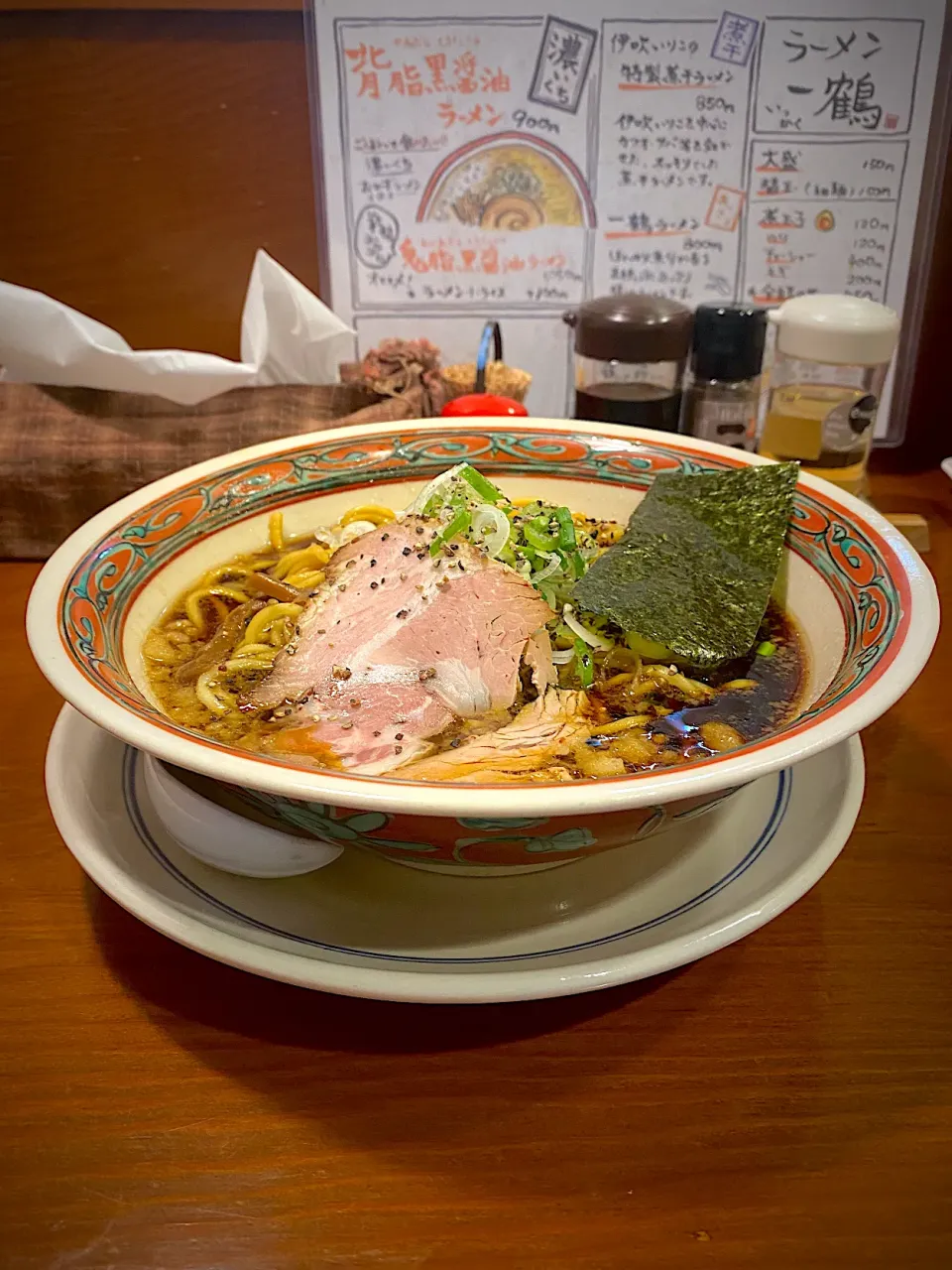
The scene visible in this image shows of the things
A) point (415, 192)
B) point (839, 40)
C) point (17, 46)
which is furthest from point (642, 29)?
point (17, 46)

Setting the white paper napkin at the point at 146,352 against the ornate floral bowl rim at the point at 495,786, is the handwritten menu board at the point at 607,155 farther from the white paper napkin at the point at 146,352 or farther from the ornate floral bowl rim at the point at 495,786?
the ornate floral bowl rim at the point at 495,786

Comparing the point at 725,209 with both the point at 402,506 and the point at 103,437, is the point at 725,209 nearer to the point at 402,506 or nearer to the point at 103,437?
the point at 402,506

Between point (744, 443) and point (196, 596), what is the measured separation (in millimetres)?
1371

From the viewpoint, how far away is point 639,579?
3.83 ft

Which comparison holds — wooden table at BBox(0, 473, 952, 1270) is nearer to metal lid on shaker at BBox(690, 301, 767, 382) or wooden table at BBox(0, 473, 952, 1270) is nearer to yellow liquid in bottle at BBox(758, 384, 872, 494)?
yellow liquid in bottle at BBox(758, 384, 872, 494)

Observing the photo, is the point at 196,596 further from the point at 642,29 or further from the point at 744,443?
the point at 642,29

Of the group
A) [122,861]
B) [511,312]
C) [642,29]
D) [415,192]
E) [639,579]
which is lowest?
[122,861]

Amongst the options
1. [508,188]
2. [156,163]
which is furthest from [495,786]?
[156,163]

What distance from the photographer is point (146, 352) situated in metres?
1.86

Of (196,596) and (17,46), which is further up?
(17,46)

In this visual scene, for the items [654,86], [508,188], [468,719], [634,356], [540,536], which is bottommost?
[468,719]

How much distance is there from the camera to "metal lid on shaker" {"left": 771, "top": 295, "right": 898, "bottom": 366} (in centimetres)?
174

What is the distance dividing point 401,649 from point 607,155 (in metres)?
1.56

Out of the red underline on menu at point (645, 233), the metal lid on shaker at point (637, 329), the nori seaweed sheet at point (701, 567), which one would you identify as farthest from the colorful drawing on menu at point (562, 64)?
the nori seaweed sheet at point (701, 567)
